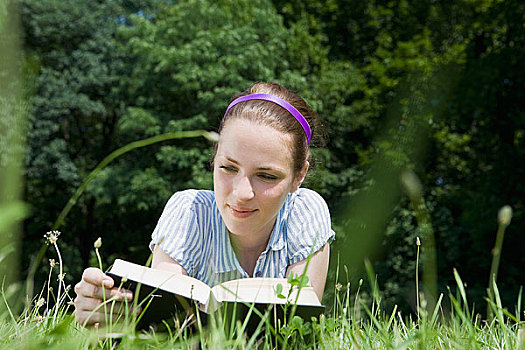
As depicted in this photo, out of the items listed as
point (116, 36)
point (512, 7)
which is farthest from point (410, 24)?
point (116, 36)

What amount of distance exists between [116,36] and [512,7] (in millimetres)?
9780

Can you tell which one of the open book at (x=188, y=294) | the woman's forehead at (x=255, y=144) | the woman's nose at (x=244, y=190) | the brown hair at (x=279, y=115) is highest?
the brown hair at (x=279, y=115)

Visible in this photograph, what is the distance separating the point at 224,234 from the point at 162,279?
42.0 inches

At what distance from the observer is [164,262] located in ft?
7.14

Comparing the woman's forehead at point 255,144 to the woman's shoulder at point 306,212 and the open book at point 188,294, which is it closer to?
the woman's shoulder at point 306,212

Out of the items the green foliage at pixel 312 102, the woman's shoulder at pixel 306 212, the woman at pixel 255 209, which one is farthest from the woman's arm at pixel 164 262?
the green foliage at pixel 312 102

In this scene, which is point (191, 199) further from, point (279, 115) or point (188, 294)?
point (188, 294)

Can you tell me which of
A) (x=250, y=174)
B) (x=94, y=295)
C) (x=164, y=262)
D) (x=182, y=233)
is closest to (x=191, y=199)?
(x=182, y=233)

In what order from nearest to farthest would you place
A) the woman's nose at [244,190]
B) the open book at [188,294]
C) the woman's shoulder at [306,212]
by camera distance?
the open book at [188,294], the woman's nose at [244,190], the woman's shoulder at [306,212]

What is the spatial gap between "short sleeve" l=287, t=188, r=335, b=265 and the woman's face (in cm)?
30

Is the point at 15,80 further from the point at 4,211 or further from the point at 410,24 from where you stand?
the point at 410,24

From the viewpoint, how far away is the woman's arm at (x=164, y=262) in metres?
2.13

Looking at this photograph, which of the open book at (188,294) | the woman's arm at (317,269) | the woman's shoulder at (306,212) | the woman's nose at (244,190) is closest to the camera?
the open book at (188,294)

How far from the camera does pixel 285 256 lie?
2.42m
